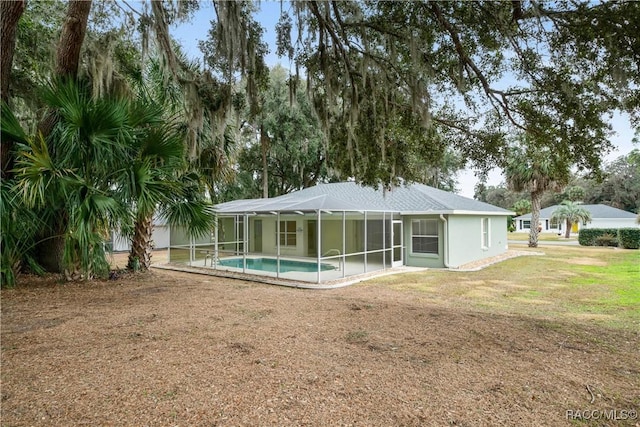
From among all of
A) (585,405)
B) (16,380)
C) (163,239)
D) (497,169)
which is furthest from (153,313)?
(163,239)

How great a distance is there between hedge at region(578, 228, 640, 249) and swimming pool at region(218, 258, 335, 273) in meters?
18.7

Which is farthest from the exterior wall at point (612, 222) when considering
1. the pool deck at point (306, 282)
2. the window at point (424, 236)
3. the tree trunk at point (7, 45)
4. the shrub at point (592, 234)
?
the tree trunk at point (7, 45)

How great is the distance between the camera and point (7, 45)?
534 centimetres

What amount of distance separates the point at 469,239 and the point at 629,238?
13.2m

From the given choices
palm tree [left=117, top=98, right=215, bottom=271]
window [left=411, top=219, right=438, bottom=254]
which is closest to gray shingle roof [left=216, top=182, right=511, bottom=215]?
window [left=411, top=219, right=438, bottom=254]

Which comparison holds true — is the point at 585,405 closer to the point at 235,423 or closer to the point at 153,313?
the point at 235,423

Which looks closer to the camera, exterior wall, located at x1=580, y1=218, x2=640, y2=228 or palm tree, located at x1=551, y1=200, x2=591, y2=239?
palm tree, located at x1=551, y1=200, x2=591, y2=239

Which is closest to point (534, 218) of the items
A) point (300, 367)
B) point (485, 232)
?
point (485, 232)

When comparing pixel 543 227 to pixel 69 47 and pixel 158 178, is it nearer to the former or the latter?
pixel 158 178

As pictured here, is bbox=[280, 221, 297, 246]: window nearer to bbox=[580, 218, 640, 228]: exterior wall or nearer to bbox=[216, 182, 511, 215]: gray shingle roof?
bbox=[216, 182, 511, 215]: gray shingle roof

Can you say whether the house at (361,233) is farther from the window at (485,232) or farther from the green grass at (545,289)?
the green grass at (545,289)

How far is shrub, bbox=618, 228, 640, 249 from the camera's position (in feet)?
65.3

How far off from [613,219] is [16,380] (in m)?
40.9

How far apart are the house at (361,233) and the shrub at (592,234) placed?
9.35m
